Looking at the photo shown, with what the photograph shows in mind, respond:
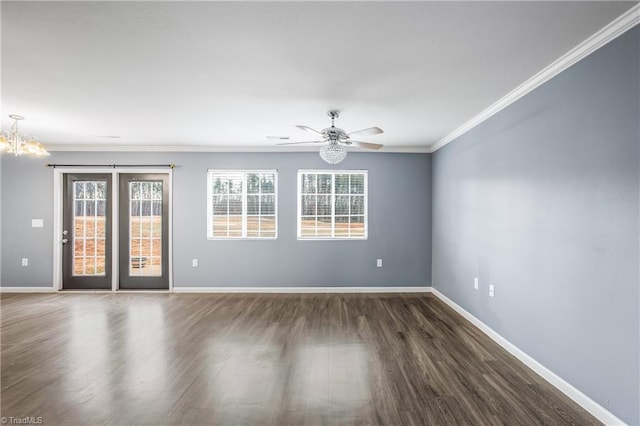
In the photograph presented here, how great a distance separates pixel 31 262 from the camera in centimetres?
517

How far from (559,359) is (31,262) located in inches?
298

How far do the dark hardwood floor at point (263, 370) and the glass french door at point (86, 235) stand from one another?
97 centimetres

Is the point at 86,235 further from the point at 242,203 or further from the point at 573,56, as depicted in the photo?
the point at 573,56

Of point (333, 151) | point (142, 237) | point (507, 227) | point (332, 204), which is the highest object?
point (333, 151)

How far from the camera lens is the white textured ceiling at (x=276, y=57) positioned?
5.70ft

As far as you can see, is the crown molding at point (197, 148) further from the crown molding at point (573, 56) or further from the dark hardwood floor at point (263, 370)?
the dark hardwood floor at point (263, 370)

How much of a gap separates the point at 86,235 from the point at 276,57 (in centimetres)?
517

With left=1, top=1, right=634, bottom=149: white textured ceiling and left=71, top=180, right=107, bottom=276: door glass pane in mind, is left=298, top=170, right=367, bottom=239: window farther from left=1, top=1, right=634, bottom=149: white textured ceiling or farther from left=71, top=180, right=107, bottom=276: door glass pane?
left=71, top=180, right=107, bottom=276: door glass pane

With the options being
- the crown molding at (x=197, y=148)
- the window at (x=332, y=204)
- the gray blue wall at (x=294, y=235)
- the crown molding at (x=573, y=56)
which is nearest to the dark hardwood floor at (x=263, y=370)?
the gray blue wall at (x=294, y=235)

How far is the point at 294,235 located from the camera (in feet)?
17.4

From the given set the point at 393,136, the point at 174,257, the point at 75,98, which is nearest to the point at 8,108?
the point at 75,98

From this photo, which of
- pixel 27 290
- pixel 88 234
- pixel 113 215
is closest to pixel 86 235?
pixel 88 234

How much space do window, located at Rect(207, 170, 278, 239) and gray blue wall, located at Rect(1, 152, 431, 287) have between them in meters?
0.14

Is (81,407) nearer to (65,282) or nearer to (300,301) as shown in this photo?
(300,301)
